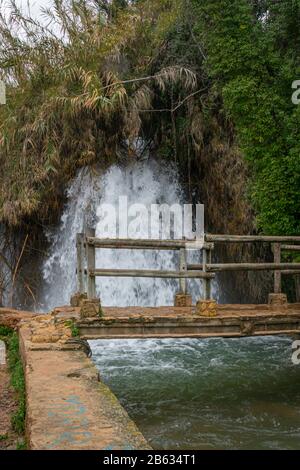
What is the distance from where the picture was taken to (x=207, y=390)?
909 centimetres

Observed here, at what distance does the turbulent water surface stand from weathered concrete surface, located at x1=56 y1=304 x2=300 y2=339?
114 centimetres

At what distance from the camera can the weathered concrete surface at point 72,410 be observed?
12.7 feet

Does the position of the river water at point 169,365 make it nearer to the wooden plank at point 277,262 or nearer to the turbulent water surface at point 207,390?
the turbulent water surface at point 207,390

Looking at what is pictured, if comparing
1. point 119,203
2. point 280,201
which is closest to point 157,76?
point 119,203

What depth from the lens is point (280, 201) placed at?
39.2 ft

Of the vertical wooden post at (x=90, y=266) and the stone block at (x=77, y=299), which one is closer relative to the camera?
the vertical wooden post at (x=90, y=266)

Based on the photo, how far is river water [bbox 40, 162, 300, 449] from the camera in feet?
24.6

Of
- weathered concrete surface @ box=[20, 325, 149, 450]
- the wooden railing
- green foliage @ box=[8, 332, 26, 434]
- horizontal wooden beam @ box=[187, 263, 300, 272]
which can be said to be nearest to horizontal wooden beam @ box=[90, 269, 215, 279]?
the wooden railing

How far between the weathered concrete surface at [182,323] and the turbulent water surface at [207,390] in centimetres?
114

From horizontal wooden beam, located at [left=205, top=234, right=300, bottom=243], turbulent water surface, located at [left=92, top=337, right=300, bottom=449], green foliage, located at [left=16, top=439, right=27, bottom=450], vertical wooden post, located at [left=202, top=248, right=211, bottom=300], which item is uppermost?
horizontal wooden beam, located at [left=205, top=234, right=300, bottom=243]

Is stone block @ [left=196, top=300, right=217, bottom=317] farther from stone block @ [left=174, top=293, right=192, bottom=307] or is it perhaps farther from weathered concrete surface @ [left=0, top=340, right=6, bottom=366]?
weathered concrete surface @ [left=0, top=340, right=6, bottom=366]

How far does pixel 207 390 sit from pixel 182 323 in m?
1.74

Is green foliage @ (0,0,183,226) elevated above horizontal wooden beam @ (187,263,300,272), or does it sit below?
above

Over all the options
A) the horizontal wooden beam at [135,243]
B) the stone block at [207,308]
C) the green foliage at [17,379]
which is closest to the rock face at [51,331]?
the green foliage at [17,379]
